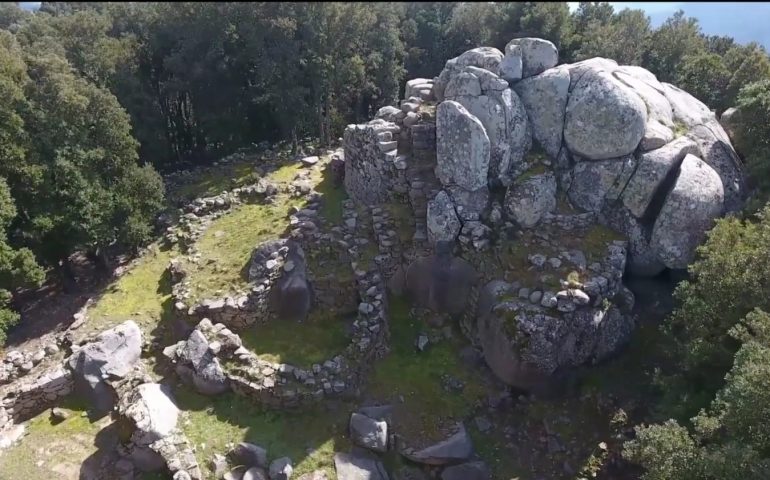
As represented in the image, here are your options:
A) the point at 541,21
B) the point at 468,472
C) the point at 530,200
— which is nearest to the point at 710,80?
the point at 541,21

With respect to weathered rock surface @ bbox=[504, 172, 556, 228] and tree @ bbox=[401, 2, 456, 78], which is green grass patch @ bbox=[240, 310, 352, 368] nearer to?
weathered rock surface @ bbox=[504, 172, 556, 228]

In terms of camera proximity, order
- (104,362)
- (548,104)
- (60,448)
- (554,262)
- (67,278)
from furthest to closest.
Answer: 1. (67,278)
2. (548,104)
3. (104,362)
4. (554,262)
5. (60,448)

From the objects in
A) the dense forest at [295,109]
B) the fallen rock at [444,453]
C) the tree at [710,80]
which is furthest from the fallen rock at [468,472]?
the tree at [710,80]

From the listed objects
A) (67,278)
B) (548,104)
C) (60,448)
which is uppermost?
(548,104)

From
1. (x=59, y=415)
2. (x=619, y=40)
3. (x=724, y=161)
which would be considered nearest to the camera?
(x=59, y=415)

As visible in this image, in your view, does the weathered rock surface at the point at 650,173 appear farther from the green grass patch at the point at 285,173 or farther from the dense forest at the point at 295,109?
the green grass patch at the point at 285,173

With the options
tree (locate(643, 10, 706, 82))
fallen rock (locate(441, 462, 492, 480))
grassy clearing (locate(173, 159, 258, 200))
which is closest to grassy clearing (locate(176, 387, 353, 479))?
fallen rock (locate(441, 462, 492, 480))

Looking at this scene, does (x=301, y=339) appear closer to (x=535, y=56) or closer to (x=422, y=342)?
(x=422, y=342)
